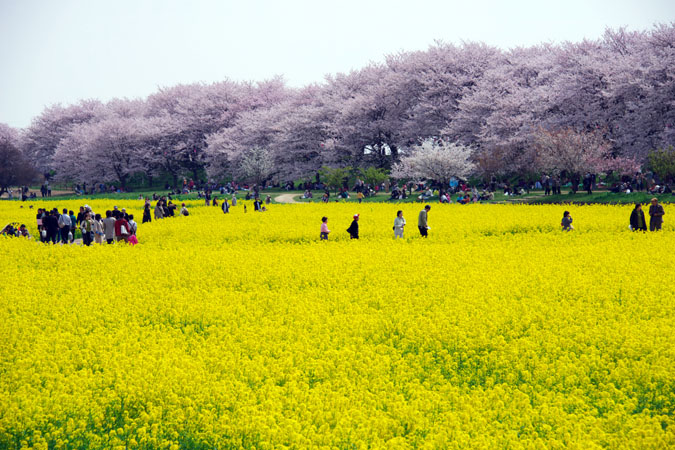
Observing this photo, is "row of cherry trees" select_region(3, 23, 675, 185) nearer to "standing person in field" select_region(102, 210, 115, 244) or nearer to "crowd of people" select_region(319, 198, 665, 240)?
Result: "crowd of people" select_region(319, 198, 665, 240)

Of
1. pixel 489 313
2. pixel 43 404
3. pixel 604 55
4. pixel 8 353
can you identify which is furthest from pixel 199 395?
pixel 604 55

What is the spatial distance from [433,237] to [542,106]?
116 ft

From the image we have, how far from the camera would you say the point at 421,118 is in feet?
213

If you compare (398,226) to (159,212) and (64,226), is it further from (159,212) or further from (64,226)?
(159,212)

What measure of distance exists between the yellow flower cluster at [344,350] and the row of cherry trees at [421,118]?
31604mm

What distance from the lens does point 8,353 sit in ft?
35.8

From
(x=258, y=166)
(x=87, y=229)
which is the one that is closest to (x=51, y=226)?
(x=87, y=229)

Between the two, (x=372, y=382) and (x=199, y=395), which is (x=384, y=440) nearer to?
(x=372, y=382)

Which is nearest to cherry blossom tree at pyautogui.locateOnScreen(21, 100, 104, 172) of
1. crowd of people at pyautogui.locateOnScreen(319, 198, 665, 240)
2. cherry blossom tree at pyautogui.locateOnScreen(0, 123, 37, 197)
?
cherry blossom tree at pyautogui.locateOnScreen(0, 123, 37, 197)

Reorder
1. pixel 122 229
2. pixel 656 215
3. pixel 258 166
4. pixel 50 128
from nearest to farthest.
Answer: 1. pixel 656 215
2. pixel 122 229
3. pixel 258 166
4. pixel 50 128

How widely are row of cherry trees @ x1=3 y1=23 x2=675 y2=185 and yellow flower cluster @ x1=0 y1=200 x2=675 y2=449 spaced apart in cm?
3160

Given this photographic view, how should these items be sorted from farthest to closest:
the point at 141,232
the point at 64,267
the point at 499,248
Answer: the point at 141,232 → the point at 499,248 → the point at 64,267

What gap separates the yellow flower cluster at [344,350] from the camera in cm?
795

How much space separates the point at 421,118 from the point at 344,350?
5678 cm
